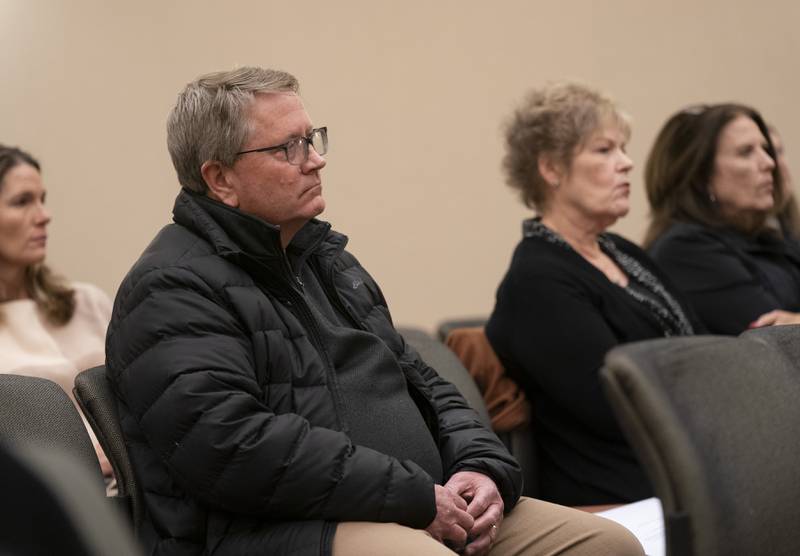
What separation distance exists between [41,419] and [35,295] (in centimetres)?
140

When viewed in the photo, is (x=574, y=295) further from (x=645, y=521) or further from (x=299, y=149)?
(x=299, y=149)

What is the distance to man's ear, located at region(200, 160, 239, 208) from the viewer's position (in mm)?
2266

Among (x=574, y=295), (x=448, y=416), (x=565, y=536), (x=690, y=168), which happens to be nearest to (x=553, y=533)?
(x=565, y=536)

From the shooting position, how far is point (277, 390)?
81.4 inches

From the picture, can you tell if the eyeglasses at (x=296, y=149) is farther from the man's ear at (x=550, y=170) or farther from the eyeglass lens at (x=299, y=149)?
the man's ear at (x=550, y=170)

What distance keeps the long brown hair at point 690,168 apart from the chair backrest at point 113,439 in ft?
7.54

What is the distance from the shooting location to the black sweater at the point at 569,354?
9.82 ft

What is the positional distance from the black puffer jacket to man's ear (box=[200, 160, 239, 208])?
0.17ft

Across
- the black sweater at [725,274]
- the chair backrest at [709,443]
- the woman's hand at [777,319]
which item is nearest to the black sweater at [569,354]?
the woman's hand at [777,319]

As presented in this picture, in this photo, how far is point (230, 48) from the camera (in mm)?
4340

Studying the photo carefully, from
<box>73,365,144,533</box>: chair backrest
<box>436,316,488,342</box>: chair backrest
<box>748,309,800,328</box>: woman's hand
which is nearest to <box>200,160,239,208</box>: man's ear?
<box>73,365,144,533</box>: chair backrest

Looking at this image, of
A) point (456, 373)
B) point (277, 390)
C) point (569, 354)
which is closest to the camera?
point (277, 390)

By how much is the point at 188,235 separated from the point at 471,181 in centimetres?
286

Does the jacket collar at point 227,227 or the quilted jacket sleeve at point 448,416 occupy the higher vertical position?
the jacket collar at point 227,227
